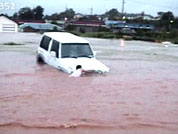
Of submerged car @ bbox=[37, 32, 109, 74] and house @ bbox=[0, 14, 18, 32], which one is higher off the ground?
submerged car @ bbox=[37, 32, 109, 74]

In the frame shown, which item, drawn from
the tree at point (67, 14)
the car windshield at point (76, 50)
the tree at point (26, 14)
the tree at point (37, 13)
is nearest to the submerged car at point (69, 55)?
the car windshield at point (76, 50)

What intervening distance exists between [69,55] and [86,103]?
412cm

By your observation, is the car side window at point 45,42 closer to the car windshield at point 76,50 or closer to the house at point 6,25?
the car windshield at point 76,50

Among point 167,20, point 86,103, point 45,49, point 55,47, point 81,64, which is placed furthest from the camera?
point 167,20

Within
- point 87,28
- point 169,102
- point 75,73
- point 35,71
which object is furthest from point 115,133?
point 87,28

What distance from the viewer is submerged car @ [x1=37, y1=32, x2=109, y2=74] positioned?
1164cm

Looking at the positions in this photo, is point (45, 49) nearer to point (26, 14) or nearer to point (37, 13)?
point (37, 13)

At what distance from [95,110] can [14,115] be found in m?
1.69

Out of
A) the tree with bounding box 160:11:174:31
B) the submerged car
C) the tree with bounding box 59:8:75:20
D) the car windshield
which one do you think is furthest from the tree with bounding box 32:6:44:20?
the car windshield

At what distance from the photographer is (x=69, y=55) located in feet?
40.5

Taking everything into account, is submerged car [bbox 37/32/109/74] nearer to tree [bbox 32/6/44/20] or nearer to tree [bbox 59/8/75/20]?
tree [bbox 32/6/44/20]

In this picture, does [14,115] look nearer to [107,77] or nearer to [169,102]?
[169,102]

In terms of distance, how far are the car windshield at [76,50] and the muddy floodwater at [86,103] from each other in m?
0.71

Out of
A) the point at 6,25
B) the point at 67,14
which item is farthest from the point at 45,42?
the point at 67,14
